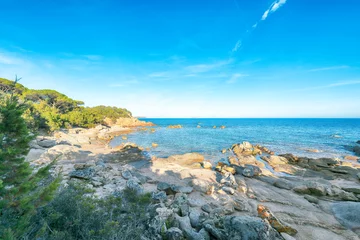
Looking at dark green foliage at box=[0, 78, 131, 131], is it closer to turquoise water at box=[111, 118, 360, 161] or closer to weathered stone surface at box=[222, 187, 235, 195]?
turquoise water at box=[111, 118, 360, 161]

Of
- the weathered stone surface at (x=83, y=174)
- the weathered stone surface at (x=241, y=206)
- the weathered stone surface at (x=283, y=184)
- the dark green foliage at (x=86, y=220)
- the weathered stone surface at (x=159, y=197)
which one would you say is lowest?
the weathered stone surface at (x=283, y=184)

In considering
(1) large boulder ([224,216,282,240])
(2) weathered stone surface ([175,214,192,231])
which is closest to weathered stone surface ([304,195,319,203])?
(1) large boulder ([224,216,282,240])

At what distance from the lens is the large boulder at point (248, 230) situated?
4917mm

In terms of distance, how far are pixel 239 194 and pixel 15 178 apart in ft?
35.8

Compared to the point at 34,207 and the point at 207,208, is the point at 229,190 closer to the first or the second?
the point at 207,208

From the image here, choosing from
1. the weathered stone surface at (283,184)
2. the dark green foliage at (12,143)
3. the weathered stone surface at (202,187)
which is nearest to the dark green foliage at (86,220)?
the dark green foliage at (12,143)

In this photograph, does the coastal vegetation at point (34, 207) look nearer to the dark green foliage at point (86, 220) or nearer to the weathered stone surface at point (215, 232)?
the dark green foliage at point (86, 220)

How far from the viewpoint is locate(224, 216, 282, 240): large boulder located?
16.1 ft

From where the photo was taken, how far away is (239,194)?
10.6m

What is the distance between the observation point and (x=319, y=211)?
870 centimetres

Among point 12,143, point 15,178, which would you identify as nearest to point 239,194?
point 15,178

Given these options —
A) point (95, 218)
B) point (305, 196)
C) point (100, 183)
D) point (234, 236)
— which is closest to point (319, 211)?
point (305, 196)

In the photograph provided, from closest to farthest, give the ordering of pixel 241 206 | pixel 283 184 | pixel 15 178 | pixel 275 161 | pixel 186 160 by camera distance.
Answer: pixel 15 178 → pixel 241 206 → pixel 283 184 → pixel 275 161 → pixel 186 160

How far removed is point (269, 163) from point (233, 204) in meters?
12.1
